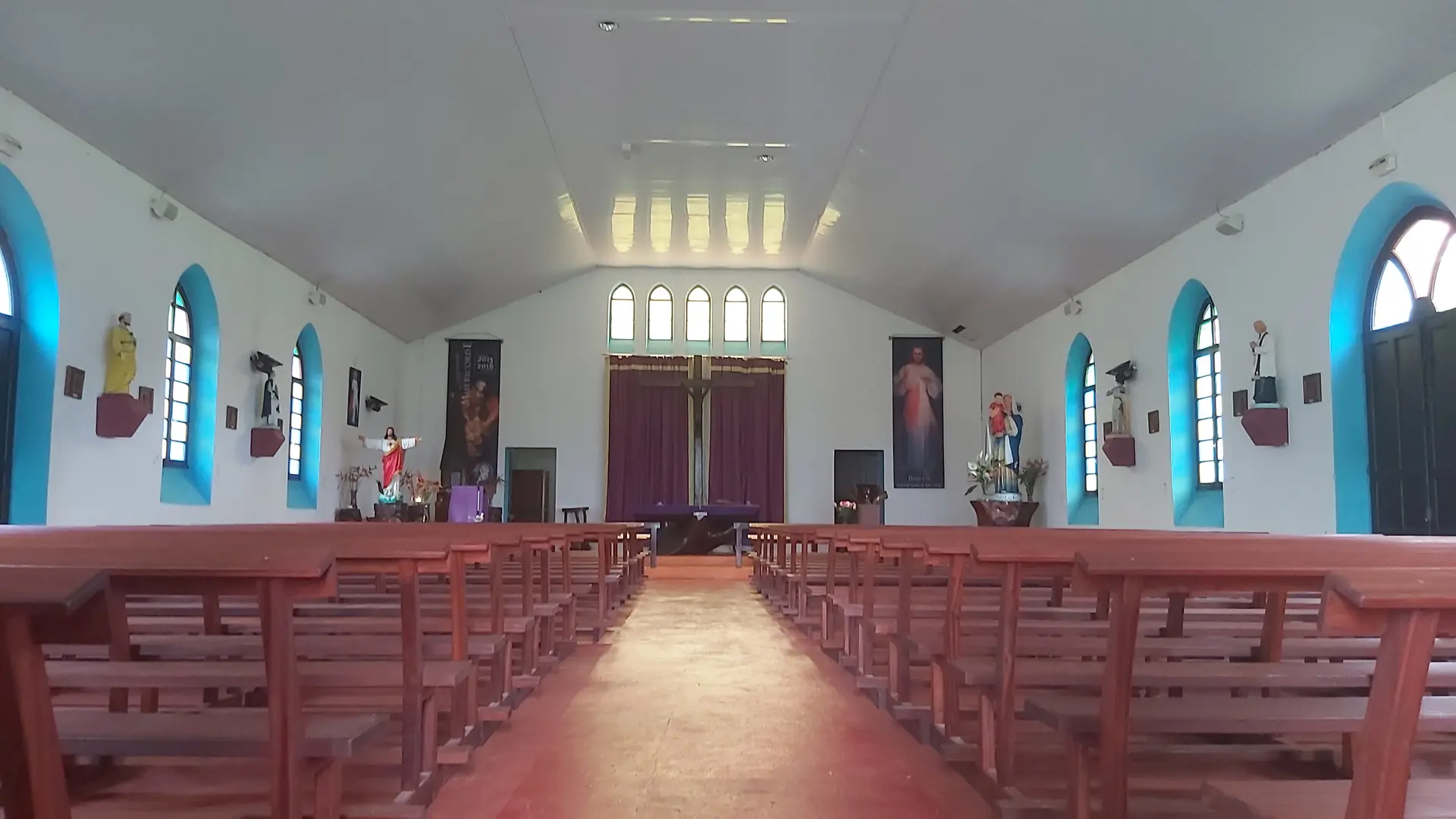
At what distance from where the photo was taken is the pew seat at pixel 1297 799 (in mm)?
1374

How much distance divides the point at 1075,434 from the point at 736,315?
19.5ft

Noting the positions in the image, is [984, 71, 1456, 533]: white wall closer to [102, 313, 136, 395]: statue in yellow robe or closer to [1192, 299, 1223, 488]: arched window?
[1192, 299, 1223, 488]: arched window

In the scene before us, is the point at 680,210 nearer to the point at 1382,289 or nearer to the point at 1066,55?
the point at 1066,55

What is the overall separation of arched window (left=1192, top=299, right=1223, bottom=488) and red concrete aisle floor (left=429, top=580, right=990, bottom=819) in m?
6.03

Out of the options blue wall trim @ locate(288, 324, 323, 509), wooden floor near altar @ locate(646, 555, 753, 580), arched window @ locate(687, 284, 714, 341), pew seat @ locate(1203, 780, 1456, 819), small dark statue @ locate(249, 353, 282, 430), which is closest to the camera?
pew seat @ locate(1203, 780, 1456, 819)

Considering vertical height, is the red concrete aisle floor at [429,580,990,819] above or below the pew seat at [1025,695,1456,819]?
below

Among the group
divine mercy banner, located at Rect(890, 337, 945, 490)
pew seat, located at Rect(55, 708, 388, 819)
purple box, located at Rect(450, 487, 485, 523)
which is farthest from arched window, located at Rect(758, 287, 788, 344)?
pew seat, located at Rect(55, 708, 388, 819)

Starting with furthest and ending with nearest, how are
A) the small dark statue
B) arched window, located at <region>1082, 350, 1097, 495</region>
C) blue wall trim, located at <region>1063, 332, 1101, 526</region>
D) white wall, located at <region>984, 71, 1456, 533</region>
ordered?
blue wall trim, located at <region>1063, 332, 1101, 526</region>
arched window, located at <region>1082, 350, 1097, 495</region>
the small dark statue
white wall, located at <region>984, 71, 1456, 533</region>

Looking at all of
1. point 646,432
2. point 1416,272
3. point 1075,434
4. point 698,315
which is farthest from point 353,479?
point 1416,272

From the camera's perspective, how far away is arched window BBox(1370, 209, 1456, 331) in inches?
248

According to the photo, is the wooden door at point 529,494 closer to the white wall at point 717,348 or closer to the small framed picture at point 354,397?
the white wall at point 717,348

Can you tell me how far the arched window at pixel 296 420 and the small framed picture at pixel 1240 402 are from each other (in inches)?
386

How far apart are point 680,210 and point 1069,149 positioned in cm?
579

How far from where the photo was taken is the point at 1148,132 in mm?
7484
